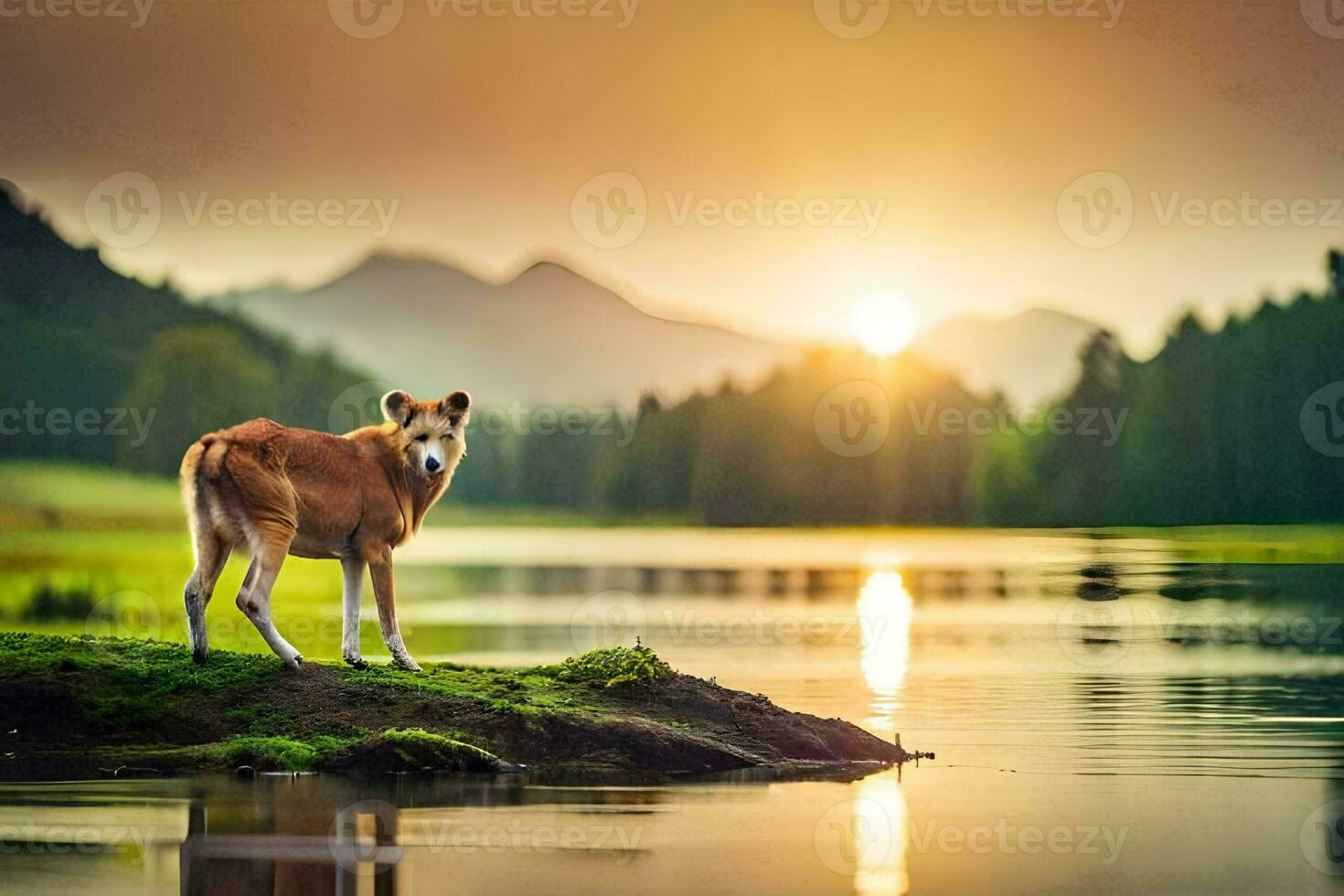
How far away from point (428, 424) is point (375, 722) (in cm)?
313

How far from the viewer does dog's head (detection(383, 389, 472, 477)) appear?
1558 centimetres

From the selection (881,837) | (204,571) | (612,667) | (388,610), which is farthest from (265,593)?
(881,837)

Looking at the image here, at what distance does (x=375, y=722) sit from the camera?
1394 centimetres

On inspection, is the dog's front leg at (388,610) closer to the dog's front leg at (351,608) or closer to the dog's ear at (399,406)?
the dog's front leg at (351,608)

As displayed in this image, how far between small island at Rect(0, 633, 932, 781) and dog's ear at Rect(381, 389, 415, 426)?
2.43m

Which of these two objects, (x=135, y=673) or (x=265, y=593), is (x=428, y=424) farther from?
(x=135, y=673)

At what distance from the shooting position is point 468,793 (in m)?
12.4

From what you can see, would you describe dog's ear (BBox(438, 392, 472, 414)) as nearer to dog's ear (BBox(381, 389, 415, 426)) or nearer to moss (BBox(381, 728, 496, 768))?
dog's ear (BBox(381, 389, 415, 426))

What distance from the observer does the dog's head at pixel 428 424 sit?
1558 centimetres

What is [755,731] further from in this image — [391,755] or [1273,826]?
[1273,826]

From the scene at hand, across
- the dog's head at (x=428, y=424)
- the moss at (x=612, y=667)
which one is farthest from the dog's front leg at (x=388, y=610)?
the moss at (x=612, y=667)

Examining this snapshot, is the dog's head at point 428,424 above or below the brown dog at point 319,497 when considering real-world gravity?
above

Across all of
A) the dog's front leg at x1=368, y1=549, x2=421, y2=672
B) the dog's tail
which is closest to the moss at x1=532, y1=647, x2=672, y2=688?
the dog's front leg at x1=368, y1=549, x2=421, y2=672

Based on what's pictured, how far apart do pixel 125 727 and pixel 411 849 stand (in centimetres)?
484
